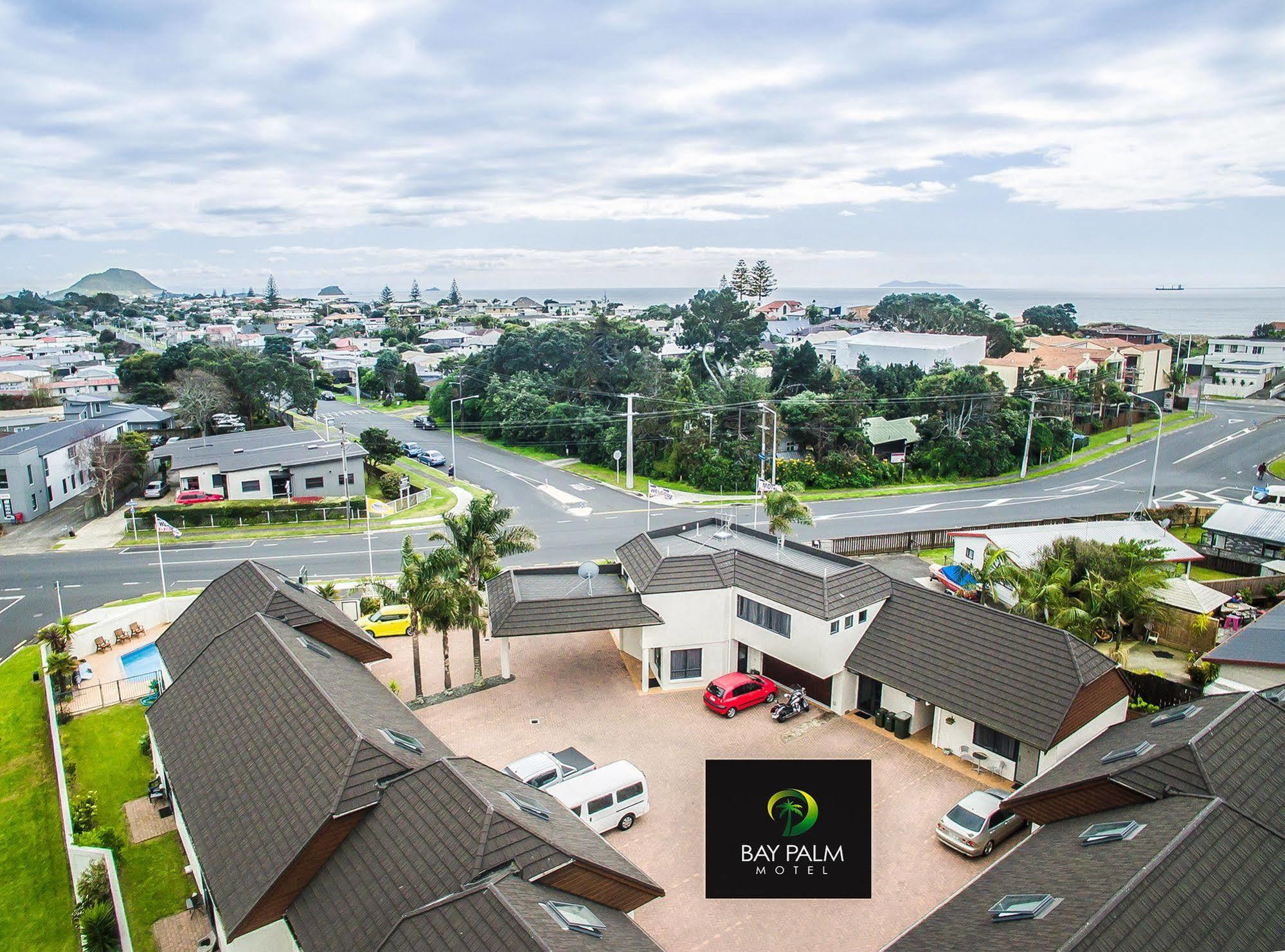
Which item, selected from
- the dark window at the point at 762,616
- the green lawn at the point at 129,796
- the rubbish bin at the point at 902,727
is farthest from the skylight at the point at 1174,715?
the green lawn at the point at 129,796

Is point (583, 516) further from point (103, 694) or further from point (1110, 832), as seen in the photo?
point (1110, 832)

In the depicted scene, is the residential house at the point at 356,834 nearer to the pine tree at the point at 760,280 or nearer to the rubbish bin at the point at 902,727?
the rubbish bin at the point at 902,727

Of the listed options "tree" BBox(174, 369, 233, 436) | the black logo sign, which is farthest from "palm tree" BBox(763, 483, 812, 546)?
"tree" BBox(174, 369, 233, 436)

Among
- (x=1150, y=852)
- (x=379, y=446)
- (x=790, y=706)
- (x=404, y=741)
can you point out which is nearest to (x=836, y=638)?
(x=790, y=706)

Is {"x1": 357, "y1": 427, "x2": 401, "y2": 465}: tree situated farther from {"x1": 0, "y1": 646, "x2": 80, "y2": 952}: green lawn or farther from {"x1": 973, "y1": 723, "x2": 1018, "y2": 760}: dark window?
{"x1": 973, "y1": 723, "x2": 1018, "y2": 760}: dark window

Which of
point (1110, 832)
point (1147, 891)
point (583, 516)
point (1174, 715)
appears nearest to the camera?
point (1147, 891)

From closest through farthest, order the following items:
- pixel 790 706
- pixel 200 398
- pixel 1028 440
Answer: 1. pixel 790 706
2. pixel 1028 440
3. pixel 200 398
